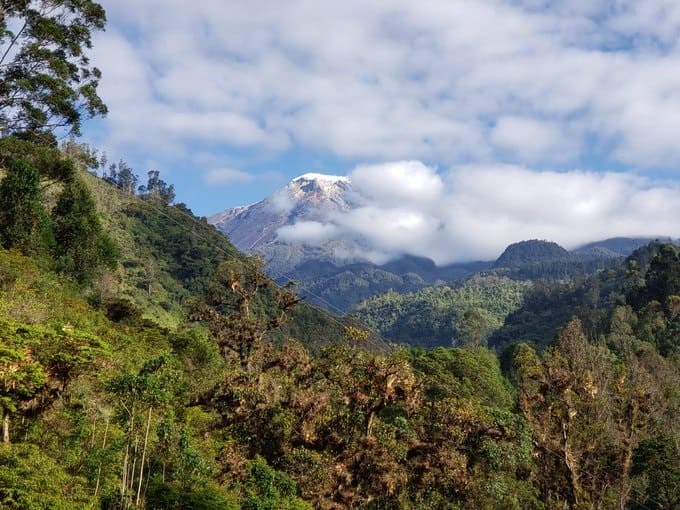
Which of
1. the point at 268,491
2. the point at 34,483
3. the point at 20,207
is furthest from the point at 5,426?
the point at 20,207

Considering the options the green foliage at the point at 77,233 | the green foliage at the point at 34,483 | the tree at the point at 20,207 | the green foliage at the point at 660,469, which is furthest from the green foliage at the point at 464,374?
the green foliage at the point at 34,483

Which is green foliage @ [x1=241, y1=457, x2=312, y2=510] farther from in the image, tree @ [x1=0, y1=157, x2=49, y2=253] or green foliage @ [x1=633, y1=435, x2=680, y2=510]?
tree @ [x1=0, y1=157, x2=49, y2=253]

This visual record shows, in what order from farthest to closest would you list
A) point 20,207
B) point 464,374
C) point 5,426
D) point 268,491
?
point 464,374 < point 20,207 < point 268,491 < point 5,426

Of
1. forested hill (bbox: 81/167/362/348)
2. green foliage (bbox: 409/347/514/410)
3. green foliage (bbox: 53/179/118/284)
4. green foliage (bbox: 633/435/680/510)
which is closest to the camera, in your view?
green foliage (bbox: 633/435/680/510)

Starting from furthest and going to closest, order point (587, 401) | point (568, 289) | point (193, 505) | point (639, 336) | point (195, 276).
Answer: point (568, 289), point (195, 276), point (639, 336), point (587, 401), point (193, 505)

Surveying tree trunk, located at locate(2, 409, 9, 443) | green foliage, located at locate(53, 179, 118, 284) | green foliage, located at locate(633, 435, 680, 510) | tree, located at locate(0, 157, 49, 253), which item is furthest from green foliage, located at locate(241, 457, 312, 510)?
green foliage, located at locate(53, 179, 118, 284)

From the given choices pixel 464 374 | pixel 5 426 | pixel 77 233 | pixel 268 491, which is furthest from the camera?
pixel 464 374

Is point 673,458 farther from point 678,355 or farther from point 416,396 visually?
point 678,355

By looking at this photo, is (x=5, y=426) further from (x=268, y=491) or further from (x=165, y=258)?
(x=165, y=258)

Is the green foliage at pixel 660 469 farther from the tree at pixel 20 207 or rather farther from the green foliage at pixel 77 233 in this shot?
the green foliage at pixel 77 233

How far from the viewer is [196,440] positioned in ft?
62.5

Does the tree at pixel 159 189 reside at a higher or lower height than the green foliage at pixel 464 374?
higher

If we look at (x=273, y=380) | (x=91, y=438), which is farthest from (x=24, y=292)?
(x=273, y=380)

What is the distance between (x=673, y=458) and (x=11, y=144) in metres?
36.3
